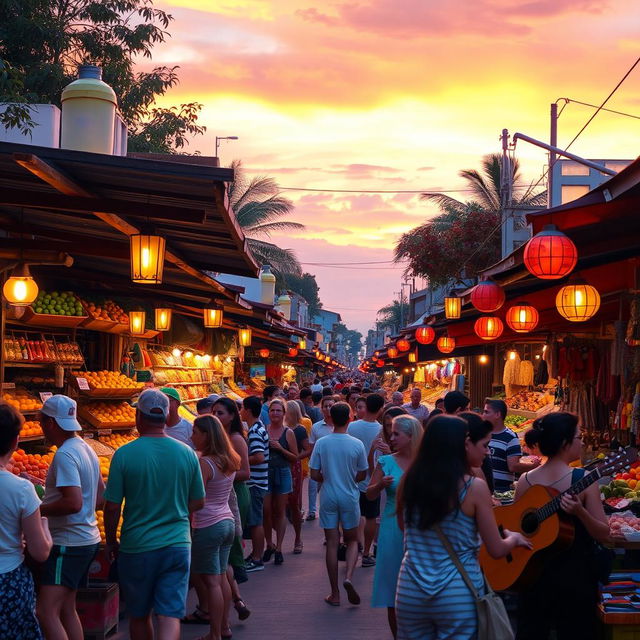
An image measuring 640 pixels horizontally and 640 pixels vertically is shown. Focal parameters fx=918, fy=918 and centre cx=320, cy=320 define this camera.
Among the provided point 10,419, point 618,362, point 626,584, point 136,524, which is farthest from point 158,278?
point 618,362

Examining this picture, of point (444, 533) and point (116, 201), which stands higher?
point (116, 201)

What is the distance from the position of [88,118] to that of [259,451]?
4.32m

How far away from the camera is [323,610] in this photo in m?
8.86

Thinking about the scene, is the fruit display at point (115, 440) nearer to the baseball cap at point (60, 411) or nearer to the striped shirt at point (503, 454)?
the striped shirt at point (503, 454)

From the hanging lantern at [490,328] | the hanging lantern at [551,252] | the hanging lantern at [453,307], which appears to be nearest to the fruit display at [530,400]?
the hanging lantern at [453,307]

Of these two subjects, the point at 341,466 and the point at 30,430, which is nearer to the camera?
the point at 341,466

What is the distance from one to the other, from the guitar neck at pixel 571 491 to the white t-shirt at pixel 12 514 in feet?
10.1

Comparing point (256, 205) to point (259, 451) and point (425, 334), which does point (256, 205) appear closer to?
point (425, 334)

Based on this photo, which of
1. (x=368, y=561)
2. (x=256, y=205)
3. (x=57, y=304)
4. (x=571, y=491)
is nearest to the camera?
(x=571, y=491)

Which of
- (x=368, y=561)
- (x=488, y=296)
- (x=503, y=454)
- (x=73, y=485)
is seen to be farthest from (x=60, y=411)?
(x=488, y=296)

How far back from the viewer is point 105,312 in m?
12.9

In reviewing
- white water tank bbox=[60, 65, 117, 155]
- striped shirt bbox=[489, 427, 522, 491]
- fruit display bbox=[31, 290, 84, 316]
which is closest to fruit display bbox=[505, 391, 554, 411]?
striped shirt bbox=[489, 427, 522, 491]

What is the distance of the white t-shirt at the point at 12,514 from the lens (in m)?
4.65

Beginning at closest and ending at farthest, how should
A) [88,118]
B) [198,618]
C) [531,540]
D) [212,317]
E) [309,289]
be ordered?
[531,540]
[198,618]
[88,118]
[212,317]
[309,289]
